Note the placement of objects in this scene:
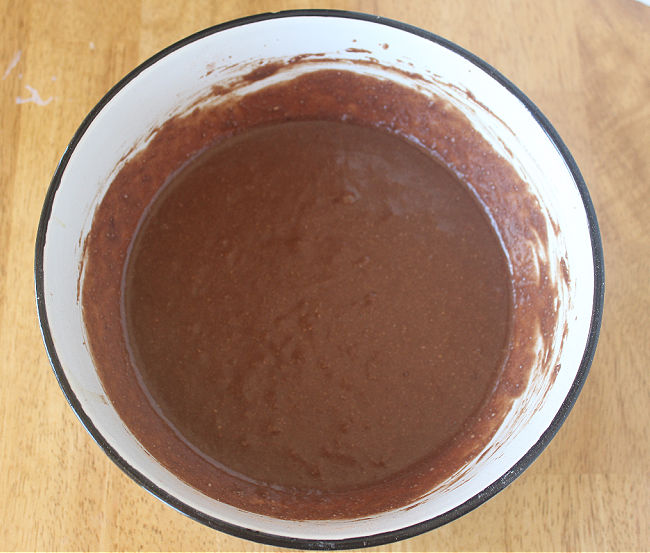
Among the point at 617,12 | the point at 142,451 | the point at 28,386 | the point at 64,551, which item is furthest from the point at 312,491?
the point at 617,12

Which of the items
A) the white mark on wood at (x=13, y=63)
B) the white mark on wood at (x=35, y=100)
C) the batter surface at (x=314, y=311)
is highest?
the white mark on wood at (x=13, y=63)

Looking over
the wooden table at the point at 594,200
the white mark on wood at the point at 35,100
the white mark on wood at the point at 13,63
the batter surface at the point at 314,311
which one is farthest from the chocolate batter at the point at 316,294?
the white mark on wood at the point at 13,63

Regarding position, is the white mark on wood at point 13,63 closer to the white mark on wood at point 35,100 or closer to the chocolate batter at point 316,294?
the white mark on wood at point 35,100

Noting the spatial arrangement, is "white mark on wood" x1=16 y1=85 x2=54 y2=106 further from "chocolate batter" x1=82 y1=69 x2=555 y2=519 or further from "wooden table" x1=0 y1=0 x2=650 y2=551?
"chocolate batter" x1=82 y1=69 x2=555 y2=519

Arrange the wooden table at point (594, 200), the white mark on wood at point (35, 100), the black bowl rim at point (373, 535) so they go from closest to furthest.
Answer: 1. the black bowl rim at point (373, 535)
2. the wooden table at point (594, 200)
3. the white mark on wood at point (35, 100)

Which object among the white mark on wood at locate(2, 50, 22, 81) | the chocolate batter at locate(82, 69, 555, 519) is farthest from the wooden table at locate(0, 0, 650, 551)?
the chocolate batter at locate(82, 69, 555, 519)

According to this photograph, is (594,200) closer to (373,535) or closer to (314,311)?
(314,311)

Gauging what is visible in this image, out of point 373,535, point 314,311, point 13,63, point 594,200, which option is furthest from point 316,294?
point 13,63
